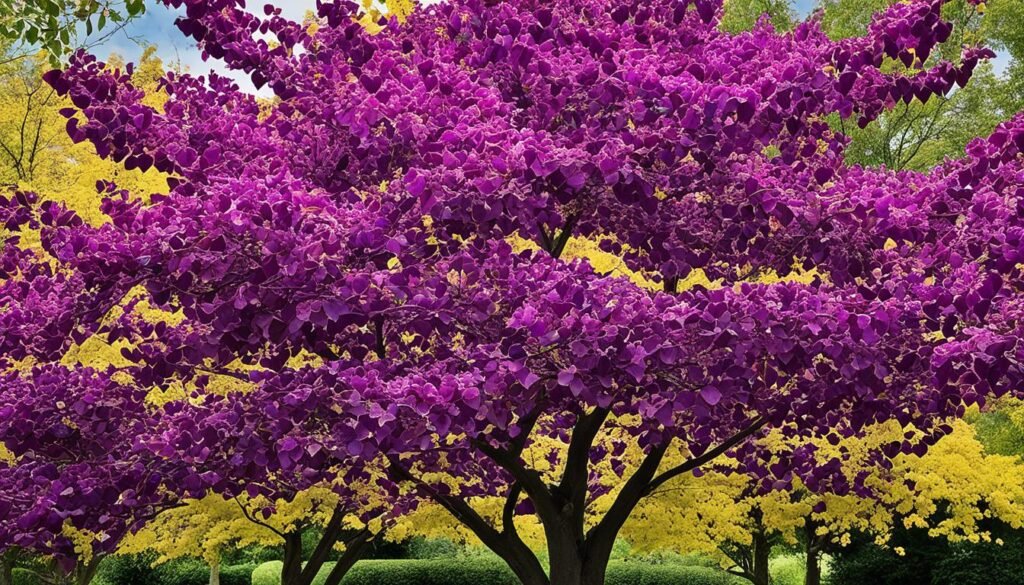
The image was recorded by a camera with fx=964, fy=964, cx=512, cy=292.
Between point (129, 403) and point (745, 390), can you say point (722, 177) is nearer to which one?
point (745, 390)

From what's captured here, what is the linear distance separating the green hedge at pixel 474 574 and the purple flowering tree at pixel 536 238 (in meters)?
15.6

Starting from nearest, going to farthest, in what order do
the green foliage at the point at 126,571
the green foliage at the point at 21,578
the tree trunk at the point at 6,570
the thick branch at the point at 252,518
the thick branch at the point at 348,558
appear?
the thick branch at the point at 252,518, the thick branch at the point at 348,558, the tree trunk at the point at 6,570, the green foliage at the point at 21,578, the green foliage at the point at 126,571

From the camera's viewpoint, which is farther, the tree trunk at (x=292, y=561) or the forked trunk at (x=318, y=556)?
the tree trunk at (x=292, y=561)

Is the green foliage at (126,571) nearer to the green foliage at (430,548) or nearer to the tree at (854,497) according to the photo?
the green foliage at (430,548)

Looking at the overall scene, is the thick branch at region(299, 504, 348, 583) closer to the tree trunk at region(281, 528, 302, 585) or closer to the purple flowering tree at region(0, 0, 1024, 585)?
the tree trunk at region(281, 528, 302, 585)

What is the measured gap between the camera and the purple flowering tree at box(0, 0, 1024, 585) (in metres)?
4.54

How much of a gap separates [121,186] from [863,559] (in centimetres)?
1632

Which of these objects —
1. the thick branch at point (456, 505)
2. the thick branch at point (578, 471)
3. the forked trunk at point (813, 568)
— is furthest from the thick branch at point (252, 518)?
the forked trunk at point (813, 568)

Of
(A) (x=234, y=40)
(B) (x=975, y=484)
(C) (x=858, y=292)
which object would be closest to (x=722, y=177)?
(C) (x=858, y=292)

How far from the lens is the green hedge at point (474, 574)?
2156 centimetres

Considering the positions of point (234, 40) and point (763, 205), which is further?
point (234, 40)

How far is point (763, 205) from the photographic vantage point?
5.11 metres

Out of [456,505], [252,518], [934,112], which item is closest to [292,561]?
[252,518]

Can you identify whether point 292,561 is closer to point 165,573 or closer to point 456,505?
point 456,505
